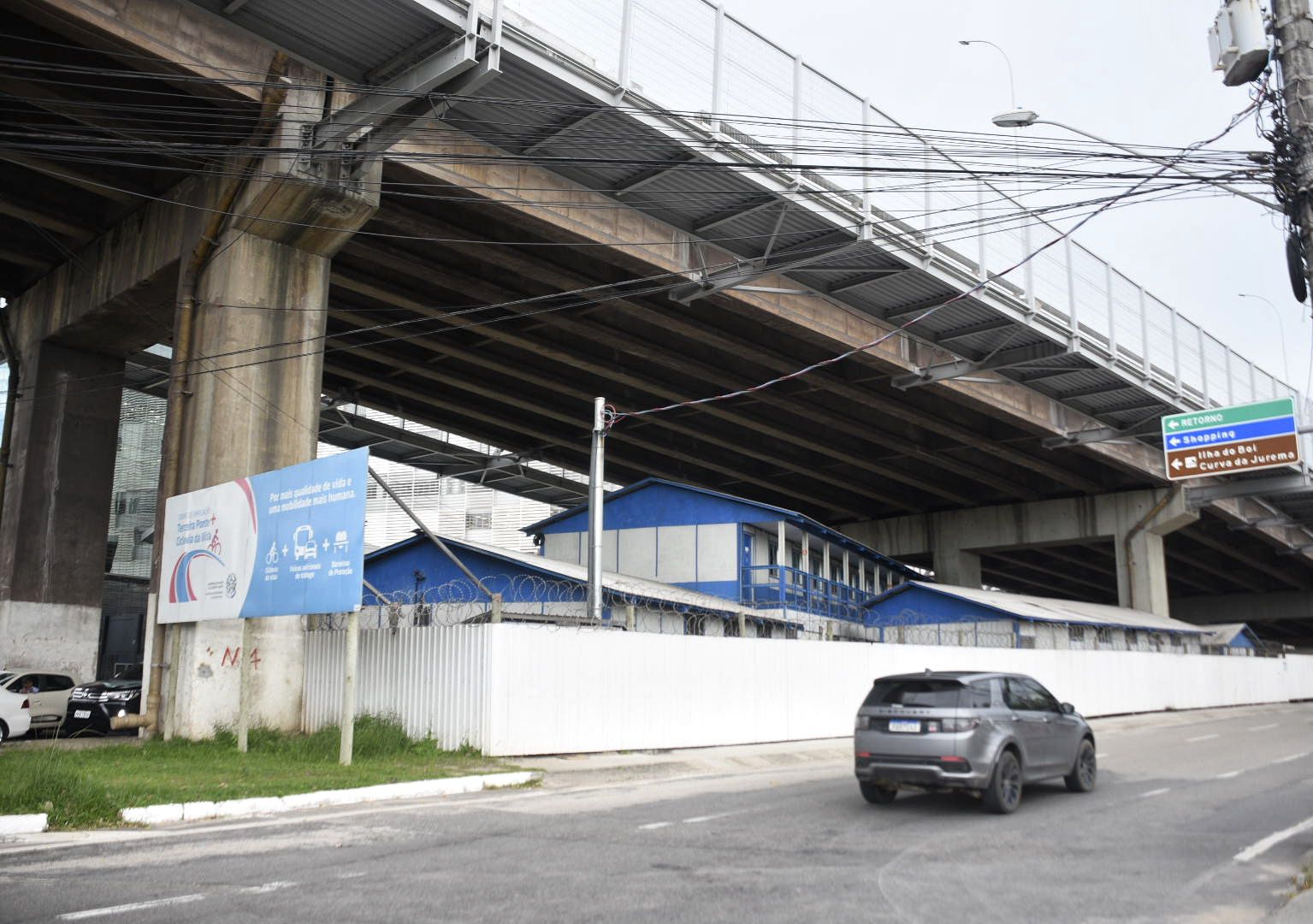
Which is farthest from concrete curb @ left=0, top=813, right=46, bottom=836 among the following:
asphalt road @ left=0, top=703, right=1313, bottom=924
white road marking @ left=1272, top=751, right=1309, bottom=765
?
white road marking @ left=1272, top=751, right=1309, bottom=765

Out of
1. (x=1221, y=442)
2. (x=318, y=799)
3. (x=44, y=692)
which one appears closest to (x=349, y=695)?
(x=318, y=799)

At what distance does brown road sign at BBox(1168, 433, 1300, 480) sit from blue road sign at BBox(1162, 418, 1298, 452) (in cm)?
21

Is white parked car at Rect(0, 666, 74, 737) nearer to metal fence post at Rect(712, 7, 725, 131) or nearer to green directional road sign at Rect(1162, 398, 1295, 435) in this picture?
metal fence post at Rect(712, 7, 725, 131)

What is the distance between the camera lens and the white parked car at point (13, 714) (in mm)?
19484

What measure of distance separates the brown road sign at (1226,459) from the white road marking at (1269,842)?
73.0 feet

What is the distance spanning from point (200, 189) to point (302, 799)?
43.7ft

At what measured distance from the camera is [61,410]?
26.1 metres

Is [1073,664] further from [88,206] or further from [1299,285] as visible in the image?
[88,206]

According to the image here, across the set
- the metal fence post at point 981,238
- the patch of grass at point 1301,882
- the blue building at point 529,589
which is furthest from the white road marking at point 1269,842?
the metal fence post at point 981,238

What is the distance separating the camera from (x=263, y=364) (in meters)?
19.2

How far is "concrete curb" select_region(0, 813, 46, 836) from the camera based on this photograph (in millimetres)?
10234

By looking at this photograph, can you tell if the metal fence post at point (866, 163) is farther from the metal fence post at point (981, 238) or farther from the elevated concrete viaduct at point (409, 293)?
the metal fence post at point (981, 238)

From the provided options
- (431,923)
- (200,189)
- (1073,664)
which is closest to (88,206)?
(200,189)

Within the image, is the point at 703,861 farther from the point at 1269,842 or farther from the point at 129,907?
the point at 1269,842
